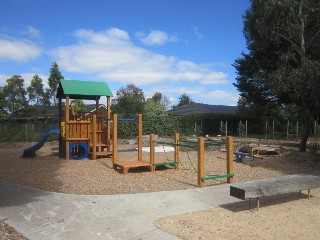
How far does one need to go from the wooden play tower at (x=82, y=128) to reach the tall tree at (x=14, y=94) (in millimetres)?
24502

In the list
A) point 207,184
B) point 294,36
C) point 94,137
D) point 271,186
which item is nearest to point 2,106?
point 94,137

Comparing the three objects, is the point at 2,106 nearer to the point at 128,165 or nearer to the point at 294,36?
the point at 128,165

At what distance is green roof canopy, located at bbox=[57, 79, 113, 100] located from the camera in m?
14.3

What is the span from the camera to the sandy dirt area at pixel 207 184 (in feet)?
16.9

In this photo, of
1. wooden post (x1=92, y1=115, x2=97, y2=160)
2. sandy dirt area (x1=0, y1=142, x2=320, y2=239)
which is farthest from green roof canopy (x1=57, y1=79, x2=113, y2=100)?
sandy dirt area (x1=0, y1=142, x2=320, y2=239)

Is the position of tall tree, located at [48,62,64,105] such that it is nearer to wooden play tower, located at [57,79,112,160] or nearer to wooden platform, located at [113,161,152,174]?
wooden play tower, located at [57,79,112,160]

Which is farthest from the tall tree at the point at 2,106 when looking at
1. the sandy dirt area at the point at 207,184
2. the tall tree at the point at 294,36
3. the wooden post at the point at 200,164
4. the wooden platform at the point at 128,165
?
the wooden post at the point at 200,164

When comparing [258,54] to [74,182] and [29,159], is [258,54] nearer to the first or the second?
[29,159]

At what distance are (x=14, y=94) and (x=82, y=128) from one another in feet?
88.6

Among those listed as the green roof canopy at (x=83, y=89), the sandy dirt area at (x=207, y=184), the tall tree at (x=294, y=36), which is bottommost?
the sandy dirt area at (x=207, y=184)

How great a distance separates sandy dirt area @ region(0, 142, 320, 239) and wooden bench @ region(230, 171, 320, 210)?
317 mm

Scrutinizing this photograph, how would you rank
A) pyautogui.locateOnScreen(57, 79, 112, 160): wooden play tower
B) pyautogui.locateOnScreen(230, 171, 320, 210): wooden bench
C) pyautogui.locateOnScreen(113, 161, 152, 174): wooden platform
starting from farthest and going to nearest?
pyautogui.locateOnScreen(57, 79, 112, 160): wooden play tower
pyautogui.locateOnScreen(113, 161, 152, 174): wooden platform
pyautogui.locateOnScreen(230, 171, 320, 210): wooden bench

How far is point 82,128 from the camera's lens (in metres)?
14.1

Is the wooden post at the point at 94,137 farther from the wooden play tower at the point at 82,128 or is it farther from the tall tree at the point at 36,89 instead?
the tall tree at the point at 36,89
